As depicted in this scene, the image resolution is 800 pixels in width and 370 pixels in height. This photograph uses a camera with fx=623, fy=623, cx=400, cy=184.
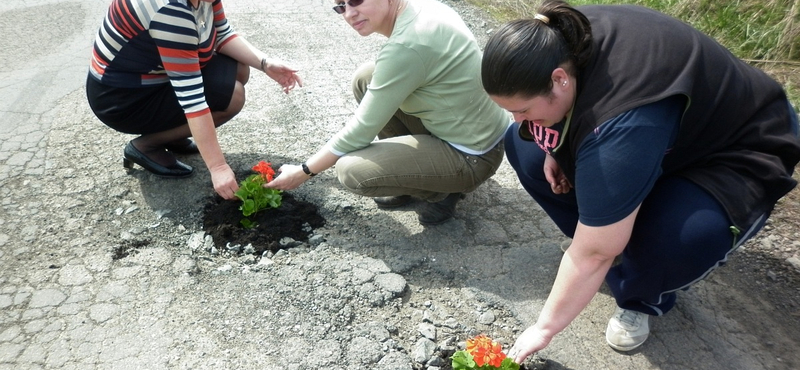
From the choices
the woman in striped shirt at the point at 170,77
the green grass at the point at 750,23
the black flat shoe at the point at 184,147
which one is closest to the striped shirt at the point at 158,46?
the woman in striped shirt at the point at 170,77

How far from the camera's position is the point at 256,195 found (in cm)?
305

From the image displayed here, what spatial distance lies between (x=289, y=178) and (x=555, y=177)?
1.22m

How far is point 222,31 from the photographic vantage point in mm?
3453

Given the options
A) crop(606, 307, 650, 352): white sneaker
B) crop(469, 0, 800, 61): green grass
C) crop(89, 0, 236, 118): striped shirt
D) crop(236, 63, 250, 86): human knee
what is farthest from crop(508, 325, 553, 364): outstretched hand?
crop(469, 0, 800, 61): green grass

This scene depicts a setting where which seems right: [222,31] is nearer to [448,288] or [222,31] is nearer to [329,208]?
[329,208]

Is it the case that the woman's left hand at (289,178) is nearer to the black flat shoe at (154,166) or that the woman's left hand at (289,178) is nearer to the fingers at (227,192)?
the fingers at (227,192)

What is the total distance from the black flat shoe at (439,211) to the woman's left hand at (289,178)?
648mm

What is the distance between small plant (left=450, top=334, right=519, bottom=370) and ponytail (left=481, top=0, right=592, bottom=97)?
0.90 meters

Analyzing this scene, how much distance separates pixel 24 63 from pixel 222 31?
2395 mm

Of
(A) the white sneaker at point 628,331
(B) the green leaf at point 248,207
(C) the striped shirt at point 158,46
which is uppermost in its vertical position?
(C) the striped shirt at point 158,46

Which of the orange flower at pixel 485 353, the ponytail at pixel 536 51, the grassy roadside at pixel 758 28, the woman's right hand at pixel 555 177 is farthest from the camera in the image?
the grassy roadside at pixel 758 28

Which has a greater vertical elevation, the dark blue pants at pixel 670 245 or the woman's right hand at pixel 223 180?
the dark blue pants at pixel 670 245

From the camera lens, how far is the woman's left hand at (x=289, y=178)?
2.93m

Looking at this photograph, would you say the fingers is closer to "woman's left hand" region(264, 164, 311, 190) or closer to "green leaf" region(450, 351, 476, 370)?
"woman's left hand" region(264, 164, 311, 190)
